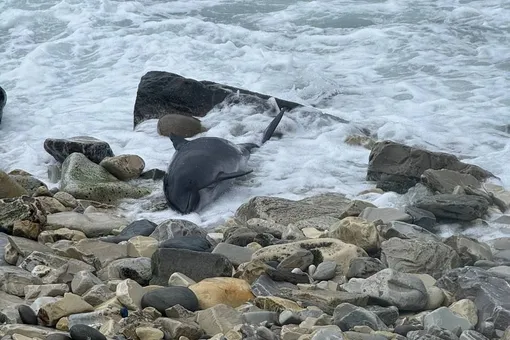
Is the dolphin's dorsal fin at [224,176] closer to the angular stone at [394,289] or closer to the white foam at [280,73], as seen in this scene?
the white foam at [280,73]

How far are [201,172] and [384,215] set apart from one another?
165 centimetres

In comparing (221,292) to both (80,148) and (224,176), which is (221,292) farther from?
(80,148)

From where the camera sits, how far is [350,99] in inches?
382

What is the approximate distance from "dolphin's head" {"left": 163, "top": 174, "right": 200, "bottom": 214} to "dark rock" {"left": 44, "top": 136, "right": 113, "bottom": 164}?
116cm

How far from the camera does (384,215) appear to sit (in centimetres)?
597

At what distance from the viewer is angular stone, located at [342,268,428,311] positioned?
14.2 ft

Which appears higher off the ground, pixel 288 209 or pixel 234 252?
pixel 234 252

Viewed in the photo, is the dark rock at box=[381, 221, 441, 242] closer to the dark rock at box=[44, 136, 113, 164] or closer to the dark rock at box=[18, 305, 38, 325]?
the dark rock at box=[18, 305, 38, 325]

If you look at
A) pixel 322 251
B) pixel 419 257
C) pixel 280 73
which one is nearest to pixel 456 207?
pixel 419 257

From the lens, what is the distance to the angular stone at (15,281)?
4.34 meters

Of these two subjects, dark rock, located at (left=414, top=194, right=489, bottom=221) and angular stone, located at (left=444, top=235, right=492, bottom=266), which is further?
dark rock, located at (left=414, top=194, right=489, bottom=221)

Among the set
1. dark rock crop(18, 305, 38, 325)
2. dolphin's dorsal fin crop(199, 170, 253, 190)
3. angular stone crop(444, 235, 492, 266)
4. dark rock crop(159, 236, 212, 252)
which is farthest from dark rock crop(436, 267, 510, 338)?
dolphin's dorsal fin crop(199, 170, 253, 190)

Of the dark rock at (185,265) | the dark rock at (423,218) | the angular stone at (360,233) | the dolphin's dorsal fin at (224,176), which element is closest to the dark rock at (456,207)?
the dark rock at (423,218)

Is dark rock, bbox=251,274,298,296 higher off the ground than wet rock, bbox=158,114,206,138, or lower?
higher
